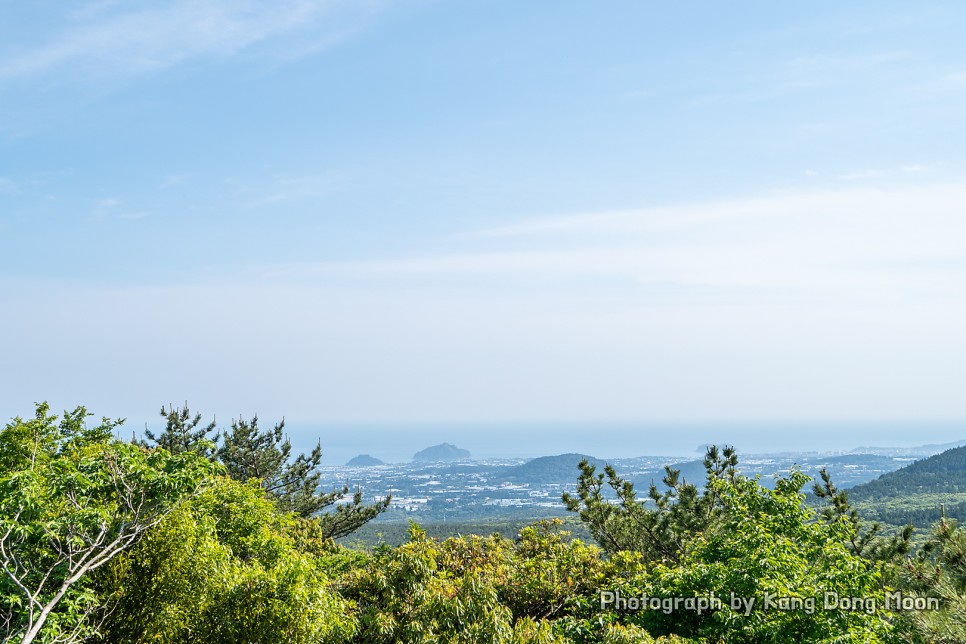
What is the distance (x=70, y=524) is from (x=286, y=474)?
2301 cm

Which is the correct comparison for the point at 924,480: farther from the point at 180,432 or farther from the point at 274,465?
the point at 180,432

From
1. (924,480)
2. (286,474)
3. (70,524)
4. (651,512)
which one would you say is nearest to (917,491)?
(924,480)

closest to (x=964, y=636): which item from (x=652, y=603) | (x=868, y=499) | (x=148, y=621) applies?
(x=652, y=603)

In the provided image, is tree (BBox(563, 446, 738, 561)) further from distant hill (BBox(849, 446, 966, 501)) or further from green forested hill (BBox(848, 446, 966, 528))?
distant hill (BBox(849, 446, 966, 501))

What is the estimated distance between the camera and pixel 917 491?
14862cm

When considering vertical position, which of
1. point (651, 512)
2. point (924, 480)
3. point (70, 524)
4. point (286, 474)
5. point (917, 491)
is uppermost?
point (70, 524)

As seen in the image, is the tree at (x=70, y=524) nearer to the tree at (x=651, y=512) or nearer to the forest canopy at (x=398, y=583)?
the forest canopy at (x=398, y=583)

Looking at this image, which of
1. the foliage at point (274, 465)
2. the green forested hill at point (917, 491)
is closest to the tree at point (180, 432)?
the foliage at point (274, 465)

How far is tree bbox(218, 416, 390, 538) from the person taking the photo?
30.8 m

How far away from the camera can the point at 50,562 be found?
9.98m

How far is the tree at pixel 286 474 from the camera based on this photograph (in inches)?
1213

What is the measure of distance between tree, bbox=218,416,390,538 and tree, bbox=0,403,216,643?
20.2 metres

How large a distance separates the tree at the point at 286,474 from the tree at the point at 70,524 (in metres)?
20.2

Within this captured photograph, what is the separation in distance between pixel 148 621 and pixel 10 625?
1.83 metres
